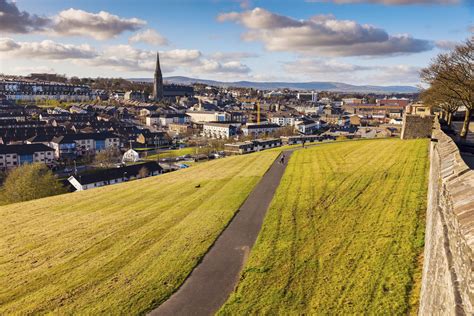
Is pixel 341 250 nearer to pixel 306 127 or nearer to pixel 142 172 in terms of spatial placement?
pixel 142 172

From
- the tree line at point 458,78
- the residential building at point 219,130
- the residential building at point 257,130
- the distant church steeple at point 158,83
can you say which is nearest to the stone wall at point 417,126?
the tree line at point 458,78

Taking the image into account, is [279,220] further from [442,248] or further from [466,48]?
[466,48]

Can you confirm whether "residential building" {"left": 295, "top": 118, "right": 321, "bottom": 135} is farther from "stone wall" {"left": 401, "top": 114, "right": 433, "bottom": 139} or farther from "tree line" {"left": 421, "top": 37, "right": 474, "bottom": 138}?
"tree line" {"left": 421, "top": 37, "right": 474, "bottom": 138}

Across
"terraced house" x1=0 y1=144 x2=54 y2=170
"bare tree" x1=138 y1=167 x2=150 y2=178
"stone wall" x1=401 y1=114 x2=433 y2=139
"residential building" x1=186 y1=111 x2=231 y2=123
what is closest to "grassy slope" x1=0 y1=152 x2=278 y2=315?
"stone wall" x1=401 y1=114 x2=433 y2=139

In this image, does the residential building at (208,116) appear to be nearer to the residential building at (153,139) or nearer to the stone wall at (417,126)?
the residential building at (153,139)

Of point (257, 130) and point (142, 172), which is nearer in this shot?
point (142, 172)

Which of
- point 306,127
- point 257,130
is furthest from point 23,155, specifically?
point 306,127

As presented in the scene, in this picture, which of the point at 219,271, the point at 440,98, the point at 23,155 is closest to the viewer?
the point at 219,271
